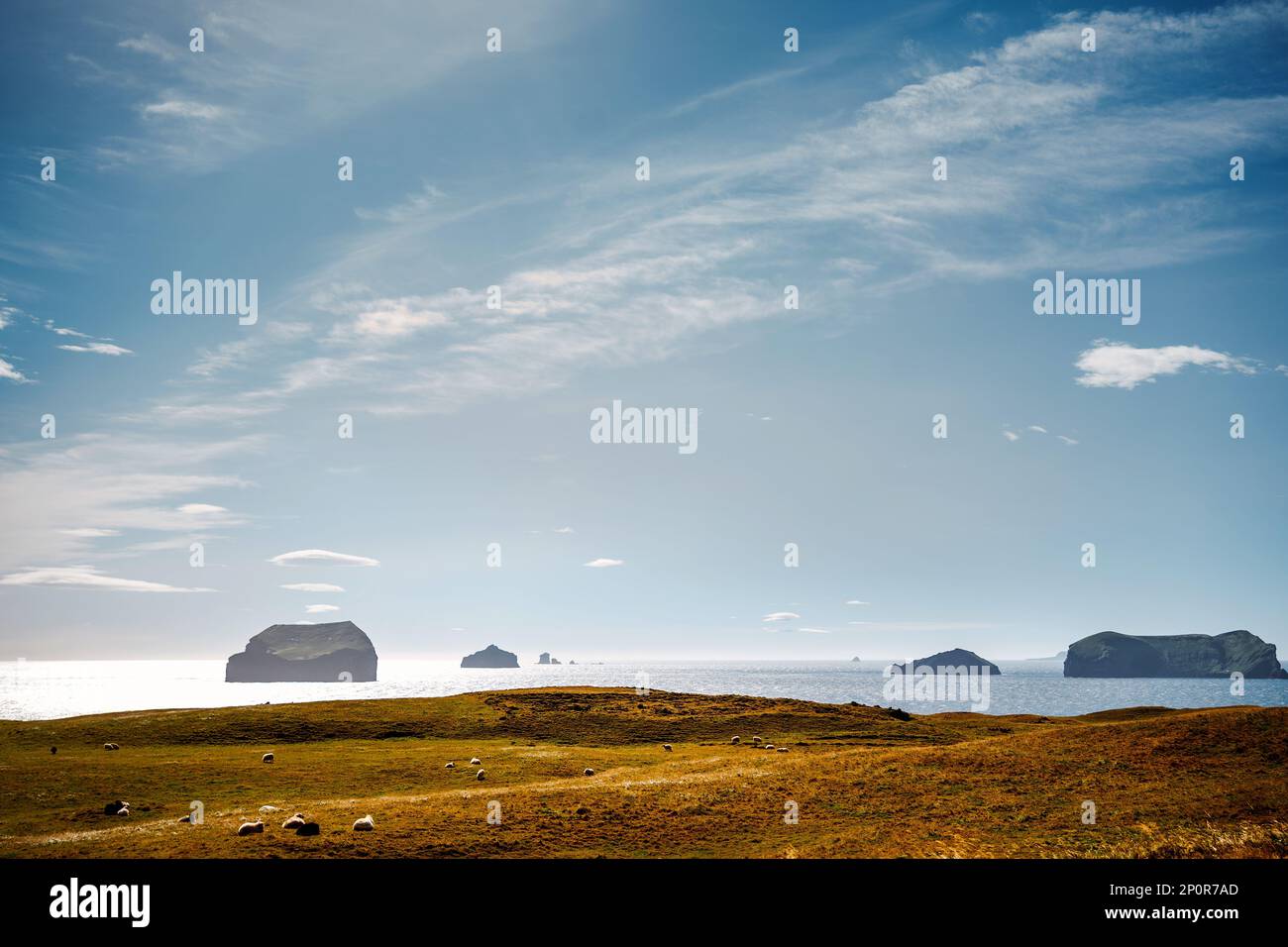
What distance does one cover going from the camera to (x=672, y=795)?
36906 mm

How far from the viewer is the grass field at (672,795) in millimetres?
27000

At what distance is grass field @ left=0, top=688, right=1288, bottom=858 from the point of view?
2700 cm
